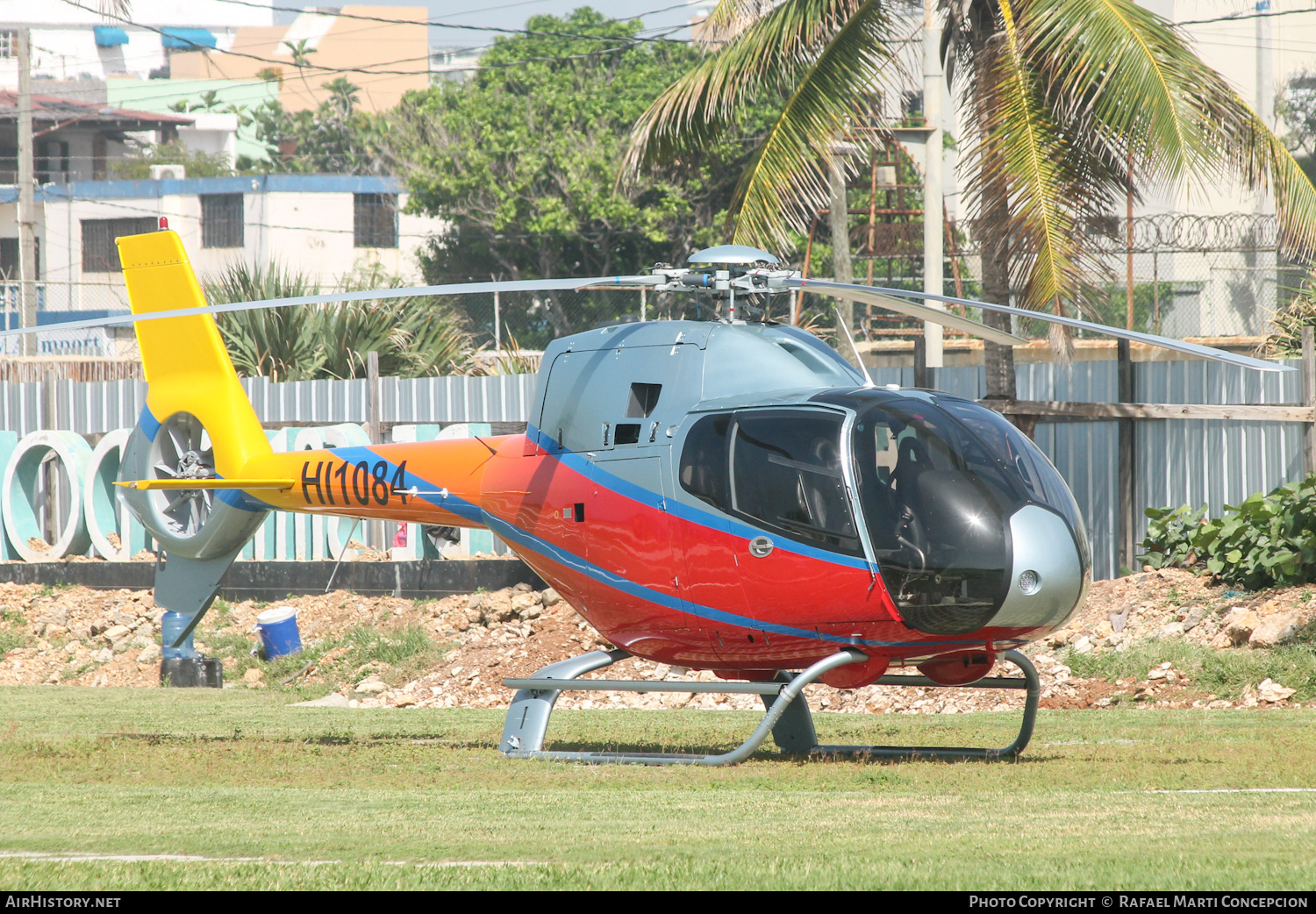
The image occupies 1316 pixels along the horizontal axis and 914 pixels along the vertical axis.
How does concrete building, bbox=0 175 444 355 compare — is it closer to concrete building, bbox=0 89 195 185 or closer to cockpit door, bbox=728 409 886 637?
concrete building, bbox=0 89 195 185

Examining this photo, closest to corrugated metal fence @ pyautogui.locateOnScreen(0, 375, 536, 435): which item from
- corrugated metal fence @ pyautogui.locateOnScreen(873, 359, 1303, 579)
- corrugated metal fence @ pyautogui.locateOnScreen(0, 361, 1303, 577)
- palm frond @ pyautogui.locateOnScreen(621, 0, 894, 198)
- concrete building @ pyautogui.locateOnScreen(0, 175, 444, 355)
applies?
corrugated metal fence @ pyautogui.locateOnScreen(0, 361, 1303, 577)

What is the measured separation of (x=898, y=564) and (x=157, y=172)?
75138 mm

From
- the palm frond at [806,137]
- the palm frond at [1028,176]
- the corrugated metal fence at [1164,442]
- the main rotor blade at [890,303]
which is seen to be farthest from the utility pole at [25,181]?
the main rotor blade at [890,303]

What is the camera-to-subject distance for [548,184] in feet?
173

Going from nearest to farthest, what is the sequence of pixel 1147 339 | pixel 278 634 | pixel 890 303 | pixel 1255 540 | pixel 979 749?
pixel 1147 339
pixel 890 303
pixel 979 749
pixel 1255 540
pixel 278 634

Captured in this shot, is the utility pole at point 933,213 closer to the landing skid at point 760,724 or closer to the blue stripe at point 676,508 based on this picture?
the landing skid at point 760,724

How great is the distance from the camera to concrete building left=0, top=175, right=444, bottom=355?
197 ft

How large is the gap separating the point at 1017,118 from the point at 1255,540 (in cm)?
490

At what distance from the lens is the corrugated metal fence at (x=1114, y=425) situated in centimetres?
1548

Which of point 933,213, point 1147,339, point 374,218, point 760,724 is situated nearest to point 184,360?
Answer: point 760,724

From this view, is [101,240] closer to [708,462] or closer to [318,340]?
[318,340]

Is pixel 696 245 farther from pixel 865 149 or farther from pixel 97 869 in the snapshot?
pixel 97 869

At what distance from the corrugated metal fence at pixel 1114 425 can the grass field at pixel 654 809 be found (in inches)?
184

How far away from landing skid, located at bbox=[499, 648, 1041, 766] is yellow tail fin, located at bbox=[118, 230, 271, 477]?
3.71m
